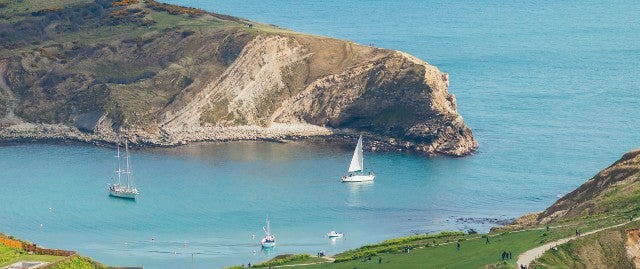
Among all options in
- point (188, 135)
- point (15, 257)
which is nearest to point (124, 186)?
point (188, 135)

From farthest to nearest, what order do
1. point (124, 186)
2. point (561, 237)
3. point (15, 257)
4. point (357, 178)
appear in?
1. point (357, 178)
2. point (124, 186)
3. point (15, 257)
4. point (561, 237)

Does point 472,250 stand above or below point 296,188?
below

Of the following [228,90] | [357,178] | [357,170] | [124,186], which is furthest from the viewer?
[228,90]

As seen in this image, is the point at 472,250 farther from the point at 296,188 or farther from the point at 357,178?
the point at 357,178

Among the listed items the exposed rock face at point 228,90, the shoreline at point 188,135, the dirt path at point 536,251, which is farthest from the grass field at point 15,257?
the exposed rock face at point 228,90

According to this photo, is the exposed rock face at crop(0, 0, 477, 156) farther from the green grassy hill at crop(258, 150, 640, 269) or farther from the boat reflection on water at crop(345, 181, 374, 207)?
the green grassy hill at crop(258, 150, 640, 269)

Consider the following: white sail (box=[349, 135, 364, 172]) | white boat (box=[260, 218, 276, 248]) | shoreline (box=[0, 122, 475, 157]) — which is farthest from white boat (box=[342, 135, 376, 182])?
white boat (box=[260, 218, 276, 248])

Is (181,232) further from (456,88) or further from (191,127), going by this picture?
(456,88)
